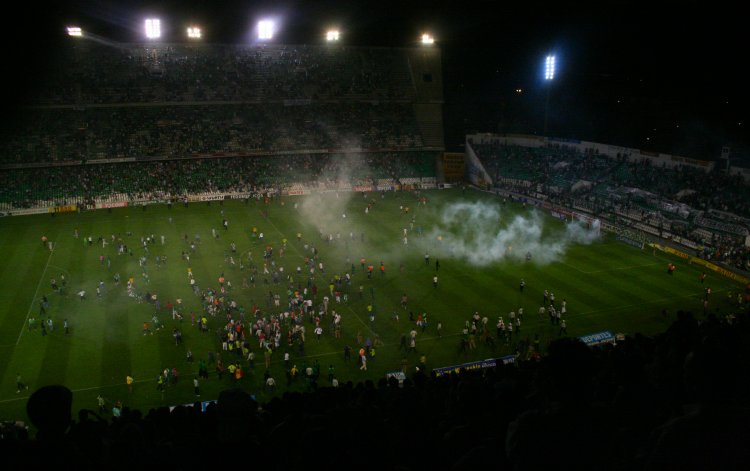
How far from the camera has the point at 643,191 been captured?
180 ft

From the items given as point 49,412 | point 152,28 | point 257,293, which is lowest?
point 49,412

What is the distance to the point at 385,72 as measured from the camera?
83062 millimetres

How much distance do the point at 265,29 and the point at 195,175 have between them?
21.9 metres

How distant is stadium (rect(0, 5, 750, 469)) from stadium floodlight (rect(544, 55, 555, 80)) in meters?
0.36

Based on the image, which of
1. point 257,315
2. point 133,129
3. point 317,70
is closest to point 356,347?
point 257,315

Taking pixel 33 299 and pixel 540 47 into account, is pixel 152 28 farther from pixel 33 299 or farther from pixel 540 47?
pixel 540 47

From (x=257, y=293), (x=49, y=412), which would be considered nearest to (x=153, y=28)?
(x=257, y=293)

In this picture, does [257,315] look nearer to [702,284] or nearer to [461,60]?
[702,284]

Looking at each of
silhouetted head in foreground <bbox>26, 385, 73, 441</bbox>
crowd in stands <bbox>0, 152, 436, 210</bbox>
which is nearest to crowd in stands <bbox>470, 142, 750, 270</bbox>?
crowd in stands <bbox>0, 152, 436, 210</bbox>

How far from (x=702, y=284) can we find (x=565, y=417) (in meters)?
40.1

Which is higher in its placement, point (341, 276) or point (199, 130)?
point (199, 130)

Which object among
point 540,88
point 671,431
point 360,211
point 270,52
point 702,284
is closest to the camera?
point 671,431

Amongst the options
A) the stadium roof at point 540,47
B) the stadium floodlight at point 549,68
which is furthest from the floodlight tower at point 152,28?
the stadium floodlight at point 549,68

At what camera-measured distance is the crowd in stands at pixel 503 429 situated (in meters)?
3.56
